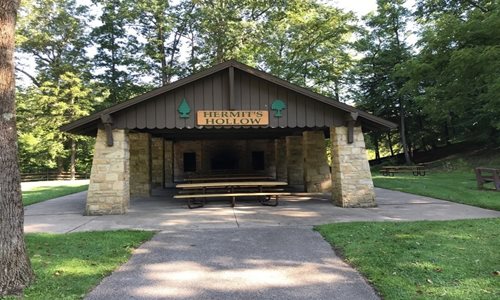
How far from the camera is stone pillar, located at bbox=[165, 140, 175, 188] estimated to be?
1863cm

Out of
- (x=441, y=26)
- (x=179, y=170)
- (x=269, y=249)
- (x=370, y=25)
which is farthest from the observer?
(x=370, y=25)

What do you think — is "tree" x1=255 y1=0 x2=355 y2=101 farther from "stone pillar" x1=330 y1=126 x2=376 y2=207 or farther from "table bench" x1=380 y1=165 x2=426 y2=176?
"stone pillar" x1=330 y1=126 x2=376 y2=207

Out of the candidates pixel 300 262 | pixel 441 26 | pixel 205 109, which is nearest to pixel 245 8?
pixel 441 26

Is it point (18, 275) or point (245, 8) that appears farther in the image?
point (245, 8)

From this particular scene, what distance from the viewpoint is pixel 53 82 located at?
2952 centimetres

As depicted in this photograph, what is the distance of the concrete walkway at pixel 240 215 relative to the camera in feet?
24.6

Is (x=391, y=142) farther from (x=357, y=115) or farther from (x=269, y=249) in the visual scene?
(x=269, y=249)

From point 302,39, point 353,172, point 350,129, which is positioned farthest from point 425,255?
point 302,39

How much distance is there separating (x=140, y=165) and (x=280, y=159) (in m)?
8.01

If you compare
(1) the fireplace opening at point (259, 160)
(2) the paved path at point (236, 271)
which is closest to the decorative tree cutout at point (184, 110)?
(2) the paved path at point (236, 271)

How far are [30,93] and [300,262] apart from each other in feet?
103

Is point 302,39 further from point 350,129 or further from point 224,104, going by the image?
point 224,104

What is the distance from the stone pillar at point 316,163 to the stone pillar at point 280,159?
511 cm

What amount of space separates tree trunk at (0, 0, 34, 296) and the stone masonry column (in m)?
14.7
